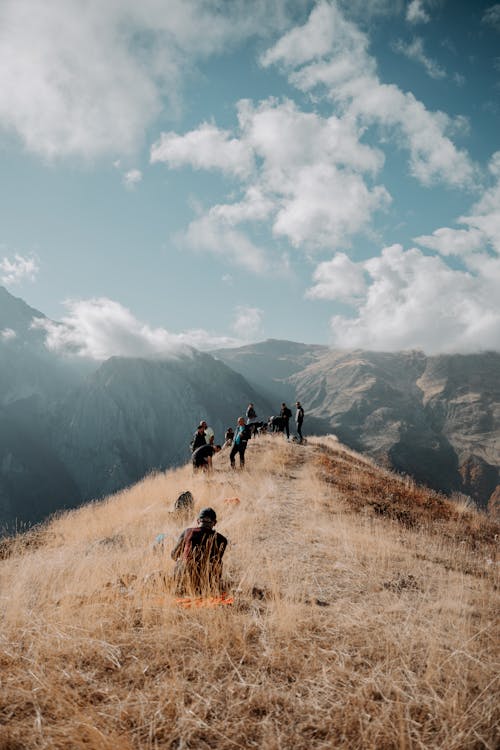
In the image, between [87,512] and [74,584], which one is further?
[87,512]

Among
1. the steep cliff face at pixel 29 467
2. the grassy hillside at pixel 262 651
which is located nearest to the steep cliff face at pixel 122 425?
the steep cliff face at pixel 29 467

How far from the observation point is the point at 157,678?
3127 millimetres

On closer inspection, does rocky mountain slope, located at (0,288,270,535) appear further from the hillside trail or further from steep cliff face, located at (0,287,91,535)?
the hillside trail

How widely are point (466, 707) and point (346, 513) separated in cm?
737

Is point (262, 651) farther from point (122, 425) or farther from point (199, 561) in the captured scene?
point (122, 425)

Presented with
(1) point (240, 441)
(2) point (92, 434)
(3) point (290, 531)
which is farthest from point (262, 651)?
(2) point (92, 434)

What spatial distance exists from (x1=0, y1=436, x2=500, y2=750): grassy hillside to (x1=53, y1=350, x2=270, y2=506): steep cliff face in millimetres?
158505

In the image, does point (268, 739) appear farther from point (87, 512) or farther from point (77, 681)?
point (87, 512)

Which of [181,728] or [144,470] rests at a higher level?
[181,728]

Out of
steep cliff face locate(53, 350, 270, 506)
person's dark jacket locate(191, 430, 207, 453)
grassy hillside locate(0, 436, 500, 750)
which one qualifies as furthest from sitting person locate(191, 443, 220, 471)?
steep cliff face locate(53, 350, 270, 506)

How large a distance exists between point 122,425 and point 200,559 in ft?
578

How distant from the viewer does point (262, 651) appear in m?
3.58

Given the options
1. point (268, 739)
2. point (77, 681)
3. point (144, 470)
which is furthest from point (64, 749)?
point (144, 470)

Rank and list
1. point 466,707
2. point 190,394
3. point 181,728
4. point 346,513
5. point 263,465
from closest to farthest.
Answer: point 181,728 → point 466,707 → point 346,513 → point 263,465 → point 190,394
